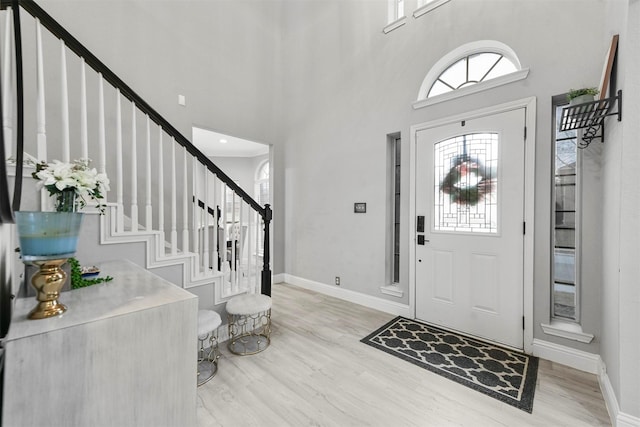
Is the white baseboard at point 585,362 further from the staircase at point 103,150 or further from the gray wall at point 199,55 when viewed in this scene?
the gray wall at point 199,55

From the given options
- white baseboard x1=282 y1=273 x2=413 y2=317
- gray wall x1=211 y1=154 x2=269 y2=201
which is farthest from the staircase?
gray wall x1=211 y1=154 x2=269 y2=201

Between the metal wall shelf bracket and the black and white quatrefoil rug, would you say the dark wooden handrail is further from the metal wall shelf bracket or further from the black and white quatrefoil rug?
the metal wall shelf bracket

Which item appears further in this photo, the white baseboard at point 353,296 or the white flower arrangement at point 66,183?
the white baseboard at point 353,296

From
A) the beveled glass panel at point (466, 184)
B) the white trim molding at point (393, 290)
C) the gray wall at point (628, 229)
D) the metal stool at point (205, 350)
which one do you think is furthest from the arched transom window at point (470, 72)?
the metal stool at point (205, 350)

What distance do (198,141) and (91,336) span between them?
266 inches

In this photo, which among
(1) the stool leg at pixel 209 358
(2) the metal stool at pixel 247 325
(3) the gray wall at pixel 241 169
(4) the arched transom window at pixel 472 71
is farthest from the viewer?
(3) the gray wall at pixel 241 169

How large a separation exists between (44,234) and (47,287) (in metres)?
0.17

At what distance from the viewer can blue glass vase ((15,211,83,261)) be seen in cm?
81

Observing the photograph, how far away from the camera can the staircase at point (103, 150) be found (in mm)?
1590

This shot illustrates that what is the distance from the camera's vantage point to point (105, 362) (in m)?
0.81

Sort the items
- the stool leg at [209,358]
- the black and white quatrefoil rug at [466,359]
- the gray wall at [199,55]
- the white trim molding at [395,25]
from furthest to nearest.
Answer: the white trim molding at [395,25] < the gray wall at [199,55] < the stool leg at [209,358] < the black and white quatrefoil rug at [466,359]

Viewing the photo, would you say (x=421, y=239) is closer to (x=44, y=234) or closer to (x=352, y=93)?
(x=352, y=93)

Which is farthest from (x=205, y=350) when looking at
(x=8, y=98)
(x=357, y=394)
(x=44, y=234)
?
(x=8, y=98)

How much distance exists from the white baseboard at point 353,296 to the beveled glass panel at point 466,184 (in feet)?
3.59
